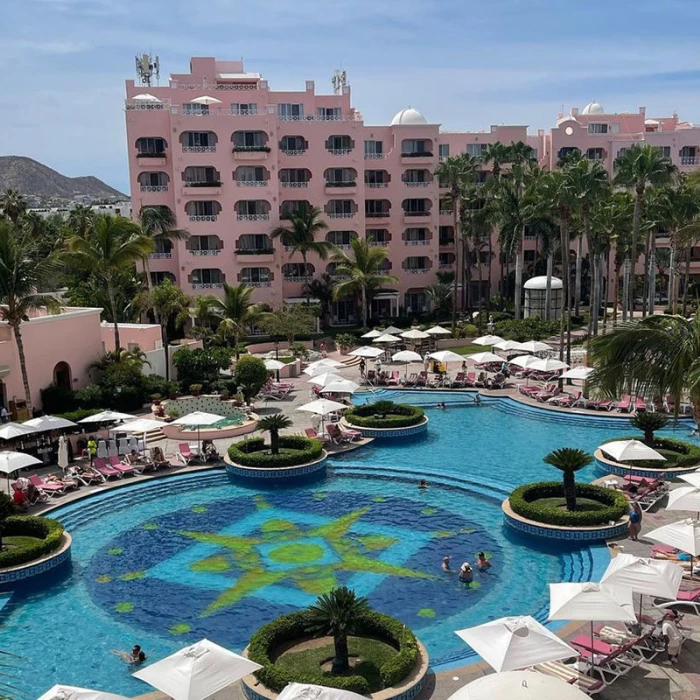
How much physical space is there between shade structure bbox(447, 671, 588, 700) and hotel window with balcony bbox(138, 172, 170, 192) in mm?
56509

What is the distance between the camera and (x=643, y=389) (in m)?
17.4

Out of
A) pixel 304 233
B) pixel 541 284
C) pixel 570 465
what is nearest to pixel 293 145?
pixel 304 233

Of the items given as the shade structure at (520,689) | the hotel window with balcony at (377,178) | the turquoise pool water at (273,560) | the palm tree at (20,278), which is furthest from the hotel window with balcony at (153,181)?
the shade structure at (520,689)

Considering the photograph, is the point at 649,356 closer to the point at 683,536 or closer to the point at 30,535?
the point at 683,536

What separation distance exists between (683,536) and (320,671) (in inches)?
355

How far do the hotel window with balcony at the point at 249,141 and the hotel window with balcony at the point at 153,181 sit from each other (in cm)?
631

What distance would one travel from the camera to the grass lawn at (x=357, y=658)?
14.5m

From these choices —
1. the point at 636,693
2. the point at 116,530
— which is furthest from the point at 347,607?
the point at 116,530

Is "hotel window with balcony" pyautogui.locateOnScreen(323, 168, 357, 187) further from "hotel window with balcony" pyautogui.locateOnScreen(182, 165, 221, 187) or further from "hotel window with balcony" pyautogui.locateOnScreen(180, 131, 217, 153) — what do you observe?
"hotel window with balcony" pyautogui.locateOnScreen(180, 131, 217, 153)

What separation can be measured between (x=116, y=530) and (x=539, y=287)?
4420 centimetres

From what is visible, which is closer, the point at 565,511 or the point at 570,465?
the point at 565,511

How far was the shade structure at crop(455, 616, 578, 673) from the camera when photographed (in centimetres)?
1289

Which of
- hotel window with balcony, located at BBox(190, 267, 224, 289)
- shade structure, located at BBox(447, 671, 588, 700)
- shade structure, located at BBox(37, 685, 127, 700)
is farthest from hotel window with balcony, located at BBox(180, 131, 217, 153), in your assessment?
shade structure, located at BBox(447, 671, 588, 700)

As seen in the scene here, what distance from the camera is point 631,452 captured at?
25.3m
